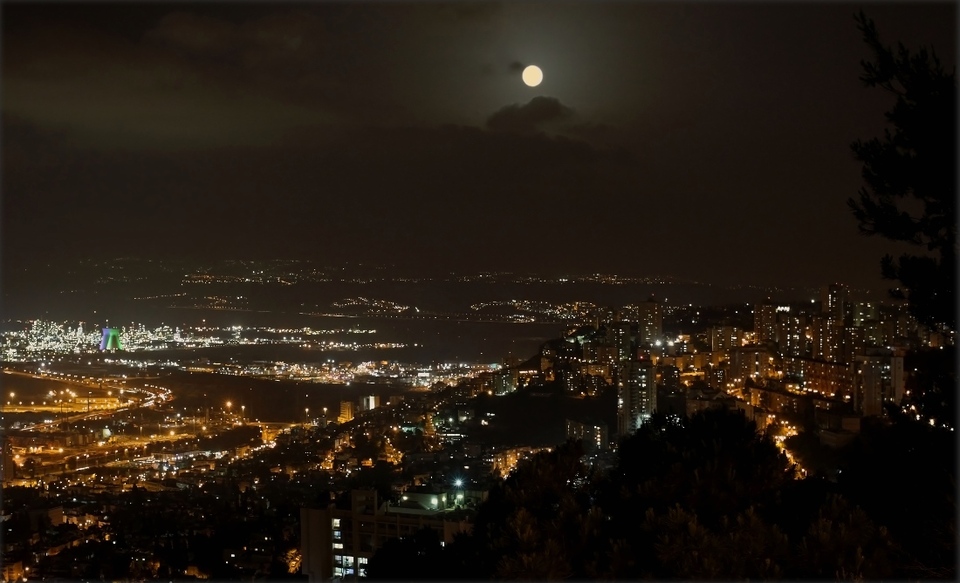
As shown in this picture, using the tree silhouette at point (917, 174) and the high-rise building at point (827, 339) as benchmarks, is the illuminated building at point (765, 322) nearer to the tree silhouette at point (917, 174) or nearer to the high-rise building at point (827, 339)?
the high-rise building at point (827, 339)

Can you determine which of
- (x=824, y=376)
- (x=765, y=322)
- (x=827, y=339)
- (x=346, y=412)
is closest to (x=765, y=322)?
(x=765, y=322)

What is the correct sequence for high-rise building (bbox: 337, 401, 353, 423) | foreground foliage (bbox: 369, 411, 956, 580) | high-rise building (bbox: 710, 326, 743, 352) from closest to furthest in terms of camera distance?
foreground foliage (bbox: 369, 411, 956, 580), high-rise building (bbox: 337, 401, 353, 423), high-rise building (bbox: 710, 326, 743, 352)

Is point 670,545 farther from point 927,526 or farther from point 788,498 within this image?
point 927,526

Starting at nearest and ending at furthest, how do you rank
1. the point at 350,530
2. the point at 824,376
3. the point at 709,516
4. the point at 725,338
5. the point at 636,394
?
1. the point at 709,516
2. the point at 350,530
3. the point at 636,394
4. the point at 824,376
5. the point at 725,338

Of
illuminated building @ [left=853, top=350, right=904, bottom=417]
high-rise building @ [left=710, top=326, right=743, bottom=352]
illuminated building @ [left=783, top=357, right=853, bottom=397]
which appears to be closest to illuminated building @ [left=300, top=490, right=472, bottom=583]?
illuminated building @ [left=853, top=350, right=904, bottom=417]

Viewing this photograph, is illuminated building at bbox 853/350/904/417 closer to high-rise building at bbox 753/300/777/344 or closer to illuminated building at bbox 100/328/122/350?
high-rise building at bbox 753/300/777/344

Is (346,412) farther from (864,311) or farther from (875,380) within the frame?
(864,311)

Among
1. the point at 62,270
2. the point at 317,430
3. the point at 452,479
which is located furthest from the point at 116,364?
the point at 452,479

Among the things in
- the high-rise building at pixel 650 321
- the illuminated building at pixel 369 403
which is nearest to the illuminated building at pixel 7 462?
the illuminated building at pixel 369 403
